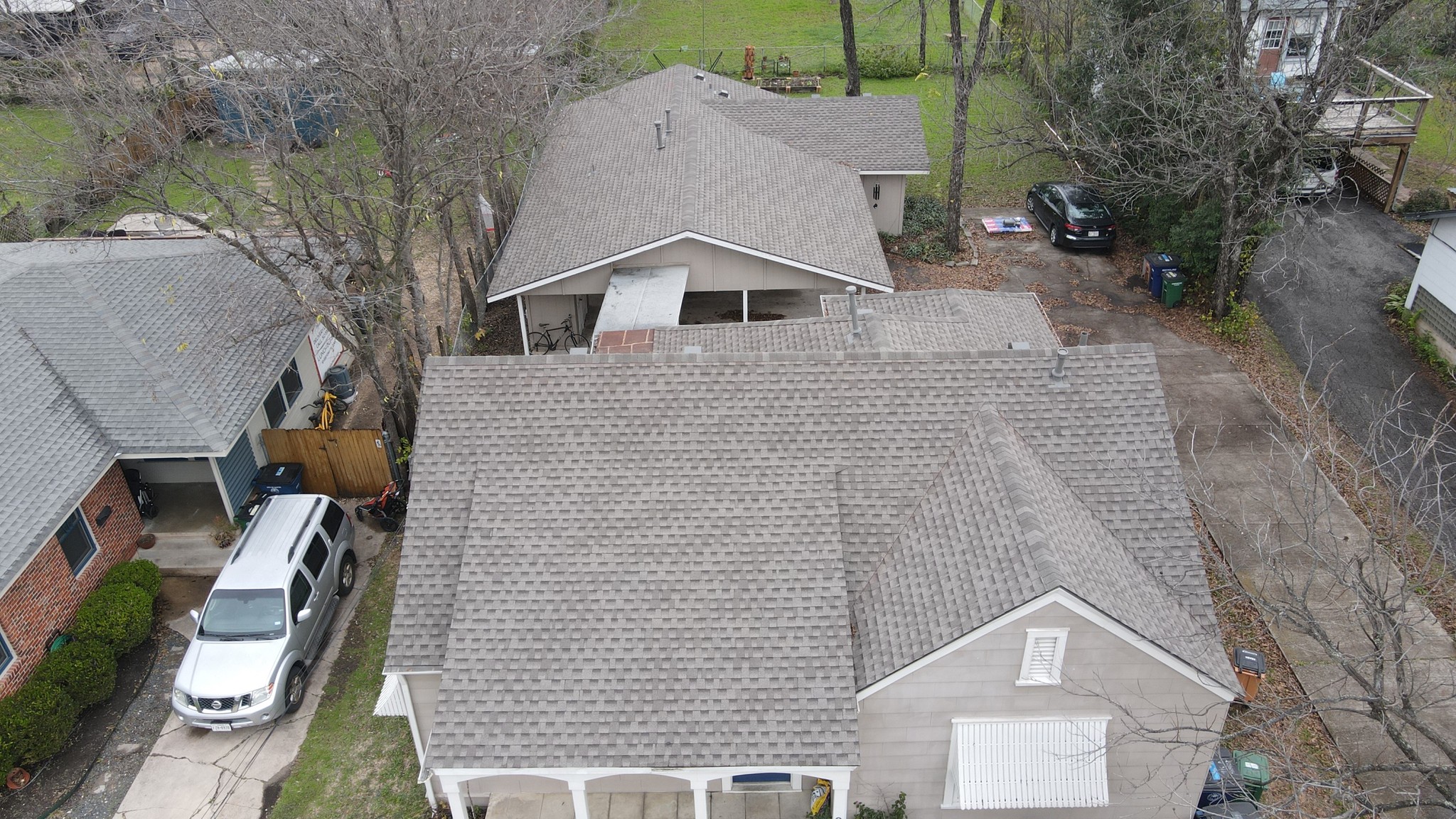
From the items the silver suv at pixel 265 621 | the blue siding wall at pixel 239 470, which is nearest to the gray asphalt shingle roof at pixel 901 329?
the silver suv at pixel 265 621

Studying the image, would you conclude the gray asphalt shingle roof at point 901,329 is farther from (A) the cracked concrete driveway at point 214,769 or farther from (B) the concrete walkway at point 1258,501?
(A) the cracked concrete driveway at point 214,769

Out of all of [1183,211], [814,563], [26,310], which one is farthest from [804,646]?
[1183,211]

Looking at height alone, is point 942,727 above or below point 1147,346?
below

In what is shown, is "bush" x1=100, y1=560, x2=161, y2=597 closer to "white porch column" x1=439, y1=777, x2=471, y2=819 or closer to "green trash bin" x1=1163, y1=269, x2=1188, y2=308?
"white porch column" x1=439, y1=777, x2=471, y2=819

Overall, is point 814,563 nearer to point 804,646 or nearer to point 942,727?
point 804,646

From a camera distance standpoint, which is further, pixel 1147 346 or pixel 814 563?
pixel 1147 346

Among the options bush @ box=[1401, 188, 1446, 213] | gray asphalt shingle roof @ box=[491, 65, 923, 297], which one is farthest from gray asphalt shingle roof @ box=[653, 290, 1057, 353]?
bush @ box=[1401, 188, 1446, 213]
